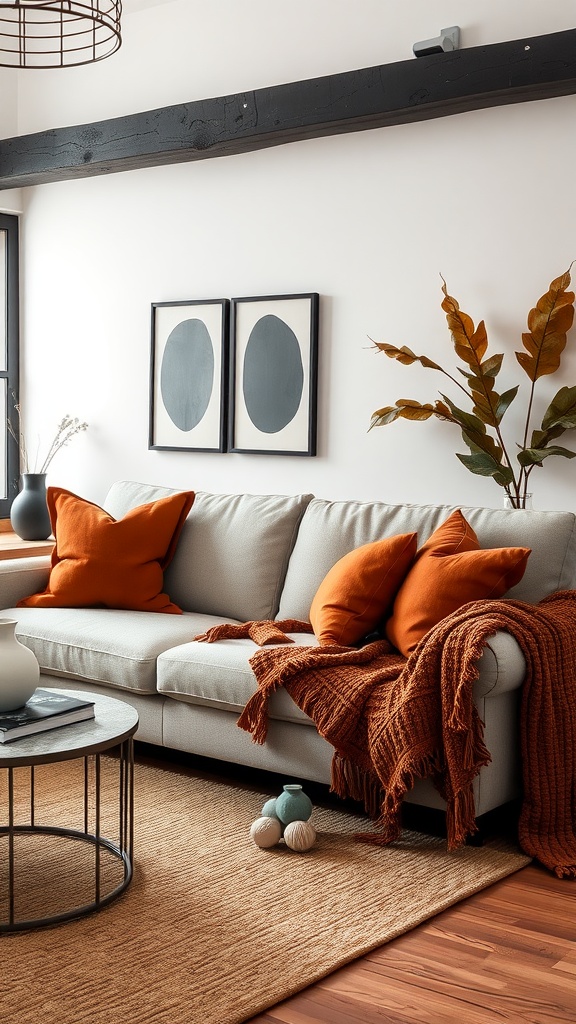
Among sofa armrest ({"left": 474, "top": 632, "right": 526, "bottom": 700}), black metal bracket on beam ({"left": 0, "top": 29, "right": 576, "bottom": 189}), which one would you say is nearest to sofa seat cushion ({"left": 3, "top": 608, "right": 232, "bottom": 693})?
sofa armrest ({"left": 474, "top": 632, "right": 526, "bottom": 700})

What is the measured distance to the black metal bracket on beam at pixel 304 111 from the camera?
3609 millimetres

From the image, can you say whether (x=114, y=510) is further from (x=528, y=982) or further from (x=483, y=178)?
(x=528, y=982)

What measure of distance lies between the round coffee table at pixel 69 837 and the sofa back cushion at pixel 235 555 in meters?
0.94

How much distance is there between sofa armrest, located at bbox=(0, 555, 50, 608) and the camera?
13.5ft

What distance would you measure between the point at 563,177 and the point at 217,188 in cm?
160

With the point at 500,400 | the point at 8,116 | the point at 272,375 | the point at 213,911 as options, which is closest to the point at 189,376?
the point at 272,375

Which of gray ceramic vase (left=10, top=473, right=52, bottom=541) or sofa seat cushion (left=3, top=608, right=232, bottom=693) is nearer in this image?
sofa seat cushion (left=3, top=608, right=232, bottom=693)

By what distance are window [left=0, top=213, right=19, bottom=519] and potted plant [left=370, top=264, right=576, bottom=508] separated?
238 cm

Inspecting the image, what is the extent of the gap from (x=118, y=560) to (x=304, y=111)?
183 centimetres

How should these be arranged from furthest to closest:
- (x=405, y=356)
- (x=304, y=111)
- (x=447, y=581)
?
1. (x=304, y=111)
2. (x=405, y=356)
3. (x=447, y=581)

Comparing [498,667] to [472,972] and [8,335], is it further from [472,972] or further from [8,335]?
[8,335]

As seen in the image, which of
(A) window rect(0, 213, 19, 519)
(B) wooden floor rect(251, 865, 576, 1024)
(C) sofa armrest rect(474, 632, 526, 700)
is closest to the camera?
(B) wooden floor rect(251, 865, 576, 1024)

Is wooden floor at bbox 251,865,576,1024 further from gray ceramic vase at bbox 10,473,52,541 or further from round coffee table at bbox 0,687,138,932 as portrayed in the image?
gray ceramic vase at bbox 10,473,52,541

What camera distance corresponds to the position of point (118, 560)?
13.2 feet
